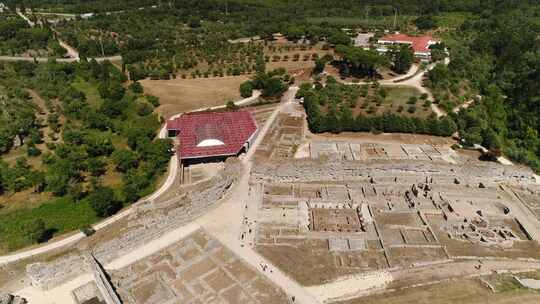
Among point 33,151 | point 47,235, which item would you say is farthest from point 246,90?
point 47,235

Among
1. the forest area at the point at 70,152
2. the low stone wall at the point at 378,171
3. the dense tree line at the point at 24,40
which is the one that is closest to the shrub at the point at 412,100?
the low stone wall at the point at 378,171

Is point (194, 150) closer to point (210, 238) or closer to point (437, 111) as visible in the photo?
point (210, 238)

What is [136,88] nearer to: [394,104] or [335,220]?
[394,104]

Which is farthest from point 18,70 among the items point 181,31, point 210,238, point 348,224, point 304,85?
point 348,224

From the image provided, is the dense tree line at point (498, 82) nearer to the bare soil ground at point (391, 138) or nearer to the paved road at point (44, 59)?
the bare soil ground at point (391, 138)

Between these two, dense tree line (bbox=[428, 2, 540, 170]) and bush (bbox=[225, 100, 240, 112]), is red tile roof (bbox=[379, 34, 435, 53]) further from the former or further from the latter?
bush (bbox=[225, 100, 240, 112])
